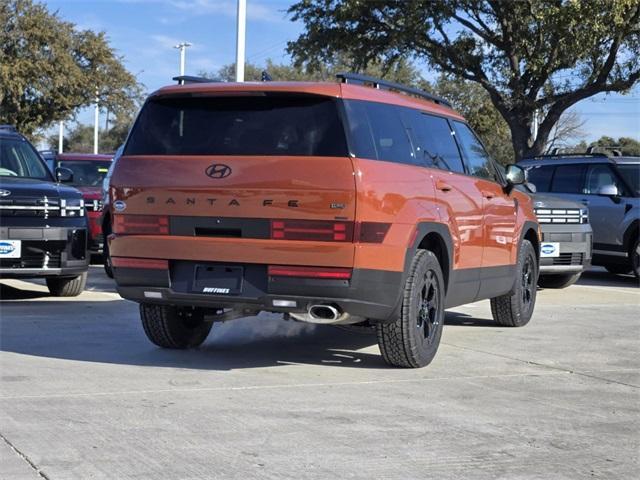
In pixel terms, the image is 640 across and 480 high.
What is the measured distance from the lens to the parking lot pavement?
15.2 ft

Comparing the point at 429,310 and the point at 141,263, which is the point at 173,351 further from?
the point at 429,310

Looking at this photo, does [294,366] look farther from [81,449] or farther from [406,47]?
[406,47]

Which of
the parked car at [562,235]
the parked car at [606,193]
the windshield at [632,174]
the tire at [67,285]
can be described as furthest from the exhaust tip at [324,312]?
the windshield at [632,174]

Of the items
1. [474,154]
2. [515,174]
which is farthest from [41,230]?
[515,174]

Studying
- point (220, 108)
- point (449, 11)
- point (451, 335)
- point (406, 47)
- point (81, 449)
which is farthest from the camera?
point (406, 47)

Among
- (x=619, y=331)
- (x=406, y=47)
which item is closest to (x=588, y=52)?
(x=406, y=47)

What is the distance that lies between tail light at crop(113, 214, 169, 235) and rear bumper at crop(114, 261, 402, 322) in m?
0.25

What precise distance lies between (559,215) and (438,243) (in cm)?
541

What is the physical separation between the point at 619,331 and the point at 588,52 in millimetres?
14691

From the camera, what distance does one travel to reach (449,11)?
24203 mm

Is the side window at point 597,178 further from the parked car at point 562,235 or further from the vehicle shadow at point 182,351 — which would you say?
the vehicle shadow at point 182,351

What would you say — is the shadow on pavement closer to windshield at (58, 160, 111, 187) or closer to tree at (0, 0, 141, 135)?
windshield at (58, 160, 111, 187)

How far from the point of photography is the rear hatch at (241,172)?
6207 millimetres

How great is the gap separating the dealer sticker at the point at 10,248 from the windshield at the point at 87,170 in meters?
6.94
